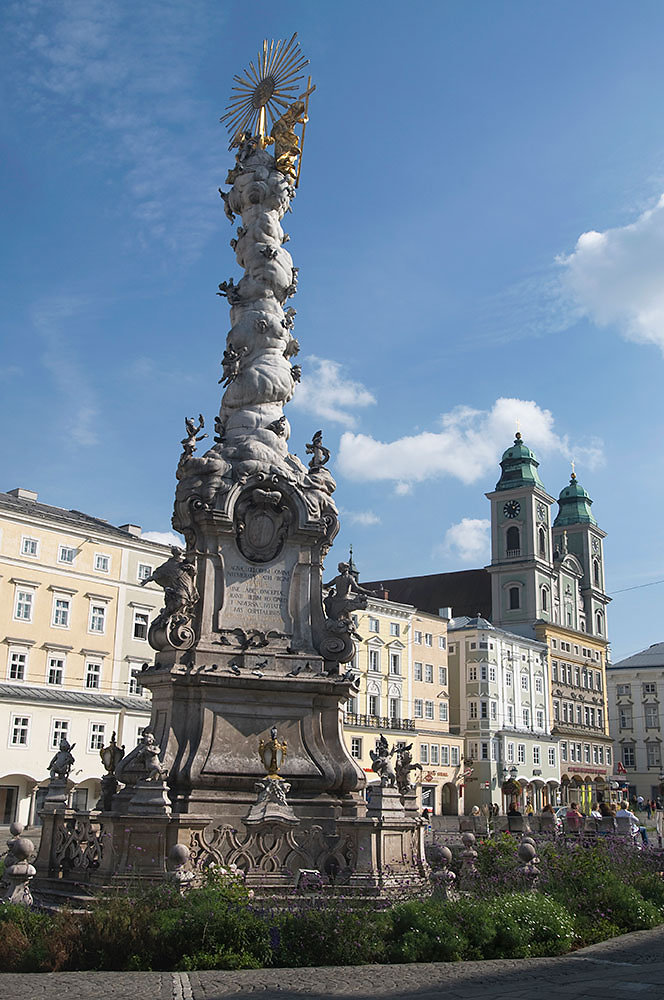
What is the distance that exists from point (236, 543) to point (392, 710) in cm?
4819

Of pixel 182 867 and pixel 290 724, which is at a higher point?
pixel 290 724

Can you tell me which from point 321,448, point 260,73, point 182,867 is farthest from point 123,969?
point 260,73

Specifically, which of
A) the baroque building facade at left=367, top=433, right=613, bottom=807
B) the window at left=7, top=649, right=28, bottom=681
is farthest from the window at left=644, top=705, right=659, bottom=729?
the window at left=7, top=649, right=28, bottom=681

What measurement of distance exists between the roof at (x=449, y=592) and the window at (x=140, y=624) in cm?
4566

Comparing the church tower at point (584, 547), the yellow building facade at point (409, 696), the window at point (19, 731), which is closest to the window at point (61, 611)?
the window at point (19, 731)

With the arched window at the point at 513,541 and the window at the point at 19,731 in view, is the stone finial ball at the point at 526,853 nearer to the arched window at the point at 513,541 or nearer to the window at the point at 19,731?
the window at the point at 19,731

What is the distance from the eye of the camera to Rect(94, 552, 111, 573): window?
48031 mm

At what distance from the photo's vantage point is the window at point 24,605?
145 ft

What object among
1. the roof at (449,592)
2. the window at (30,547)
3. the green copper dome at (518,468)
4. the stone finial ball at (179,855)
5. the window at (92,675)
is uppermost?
the green copper dome at (518,468)

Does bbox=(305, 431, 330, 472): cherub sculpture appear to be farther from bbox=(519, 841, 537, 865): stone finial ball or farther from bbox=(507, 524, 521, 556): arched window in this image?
bbox=(507, 524, 521, 556): arched window

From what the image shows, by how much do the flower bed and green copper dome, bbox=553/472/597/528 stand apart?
9619 centimetres

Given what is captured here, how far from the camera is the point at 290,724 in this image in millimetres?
15727

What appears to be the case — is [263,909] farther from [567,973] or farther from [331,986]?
[567,973]

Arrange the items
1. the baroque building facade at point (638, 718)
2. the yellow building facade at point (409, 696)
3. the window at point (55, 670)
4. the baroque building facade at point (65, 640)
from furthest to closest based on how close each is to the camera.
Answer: the baroque building facade at point (638, 718) < the yellow building facade at point (409, 696) < the window at point (55, 670) < the baroque building facade at point (65, 640)
